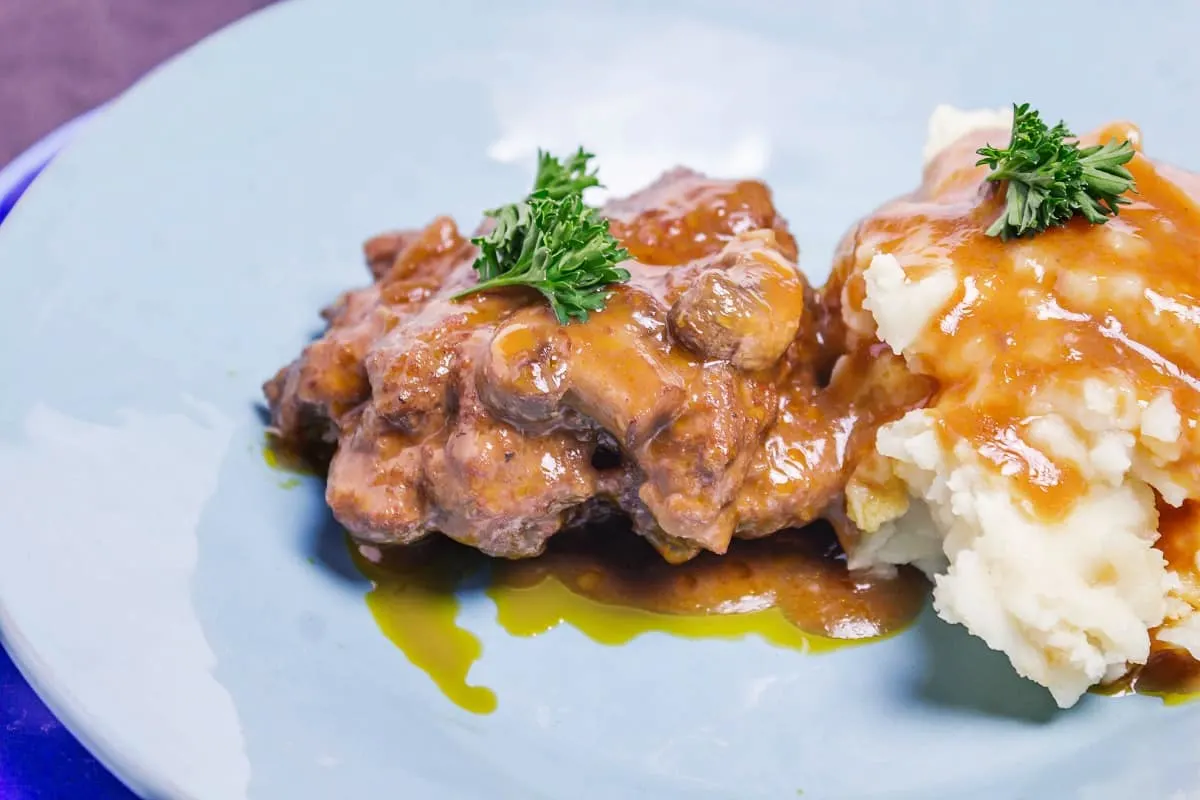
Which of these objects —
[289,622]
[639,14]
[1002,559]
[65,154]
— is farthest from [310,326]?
[1002,559]

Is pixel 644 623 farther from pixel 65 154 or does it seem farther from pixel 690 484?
pixel 65 154

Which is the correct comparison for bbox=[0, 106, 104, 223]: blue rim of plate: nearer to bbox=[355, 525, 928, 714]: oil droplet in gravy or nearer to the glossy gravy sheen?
bbox=[355, 525, 928, 714]: oil droplet in gravy

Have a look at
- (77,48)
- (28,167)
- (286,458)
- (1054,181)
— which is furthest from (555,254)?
(77,48)

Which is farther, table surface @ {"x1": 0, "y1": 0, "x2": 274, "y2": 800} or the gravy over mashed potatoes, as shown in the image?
table surface @ {"x1": 0, "y1": 0, "x2": 274, "y2": 800}

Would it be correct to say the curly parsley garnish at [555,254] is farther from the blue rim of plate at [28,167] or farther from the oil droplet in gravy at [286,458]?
the blue rim of plate at [28,167]

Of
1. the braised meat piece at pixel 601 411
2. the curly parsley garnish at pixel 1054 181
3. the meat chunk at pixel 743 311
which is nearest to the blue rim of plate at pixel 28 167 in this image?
the braised meat piece at pixel 601 411

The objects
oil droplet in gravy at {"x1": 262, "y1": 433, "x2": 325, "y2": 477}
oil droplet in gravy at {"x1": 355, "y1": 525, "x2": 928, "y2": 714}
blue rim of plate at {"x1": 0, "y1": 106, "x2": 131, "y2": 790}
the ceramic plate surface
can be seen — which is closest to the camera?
the ceramic plate surface

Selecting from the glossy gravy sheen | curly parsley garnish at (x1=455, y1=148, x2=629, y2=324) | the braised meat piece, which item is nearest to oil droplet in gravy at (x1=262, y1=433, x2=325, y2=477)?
the braised meat piece
